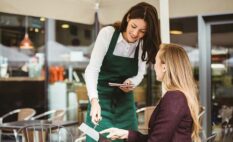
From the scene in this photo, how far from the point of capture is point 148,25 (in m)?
2.74

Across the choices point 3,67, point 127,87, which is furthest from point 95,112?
point 3,67

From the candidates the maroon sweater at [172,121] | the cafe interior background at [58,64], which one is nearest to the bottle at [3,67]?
the cafe interior background at [58,64]

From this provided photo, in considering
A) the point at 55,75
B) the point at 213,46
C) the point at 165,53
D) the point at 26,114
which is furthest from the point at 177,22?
the point at 165,53

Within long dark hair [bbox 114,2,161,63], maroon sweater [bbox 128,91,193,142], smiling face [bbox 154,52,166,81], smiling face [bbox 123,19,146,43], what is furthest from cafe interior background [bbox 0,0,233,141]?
maroon sweater [bbox 128,91,193,142]

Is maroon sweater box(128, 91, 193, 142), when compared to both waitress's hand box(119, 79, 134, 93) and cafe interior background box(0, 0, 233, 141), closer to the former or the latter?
waitress's hand box(119, 79, 134, 93)

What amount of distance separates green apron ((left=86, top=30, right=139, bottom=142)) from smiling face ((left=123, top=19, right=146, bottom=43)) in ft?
0.34

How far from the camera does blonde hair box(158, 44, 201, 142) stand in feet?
6.87

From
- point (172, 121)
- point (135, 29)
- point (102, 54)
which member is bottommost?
point (172, 121)

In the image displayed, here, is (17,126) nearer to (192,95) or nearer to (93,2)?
(93,2)

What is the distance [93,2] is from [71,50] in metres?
4.98

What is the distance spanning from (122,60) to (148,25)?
312 mm

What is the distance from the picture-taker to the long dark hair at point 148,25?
2725 millimetres

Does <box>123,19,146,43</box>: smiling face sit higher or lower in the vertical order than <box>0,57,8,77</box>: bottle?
higher

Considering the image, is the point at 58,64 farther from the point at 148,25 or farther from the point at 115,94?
the point at 148,25
